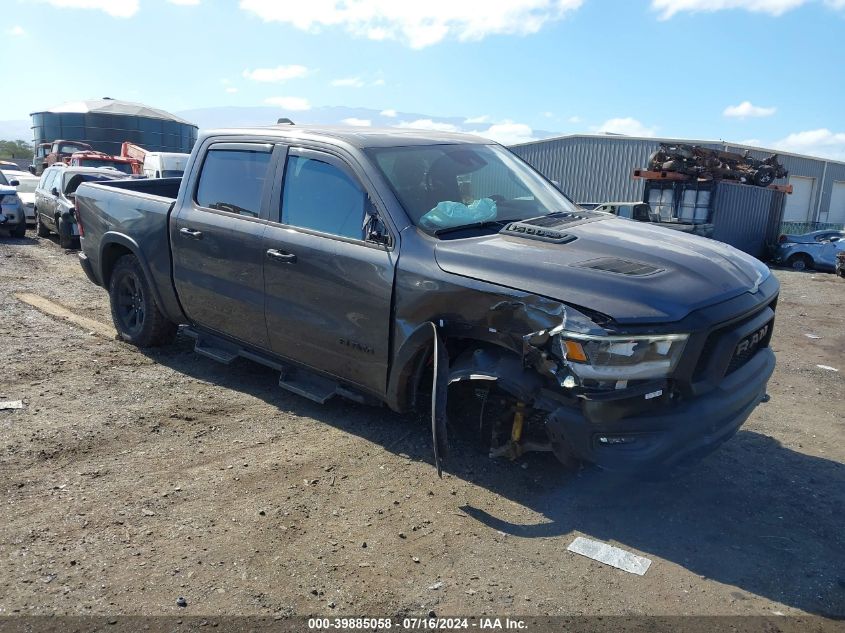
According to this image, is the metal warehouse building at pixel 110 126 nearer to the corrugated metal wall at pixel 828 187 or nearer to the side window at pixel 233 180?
the corrugated metal wall at pixel 828 187

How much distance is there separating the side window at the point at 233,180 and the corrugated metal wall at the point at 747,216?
57.8ft

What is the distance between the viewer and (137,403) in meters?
5.17

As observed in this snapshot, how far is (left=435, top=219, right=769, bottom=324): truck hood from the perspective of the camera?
3.26 meters

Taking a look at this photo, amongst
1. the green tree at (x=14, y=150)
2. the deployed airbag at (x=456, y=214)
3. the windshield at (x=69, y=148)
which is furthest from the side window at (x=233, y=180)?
the green tree at (x=14, y=150)

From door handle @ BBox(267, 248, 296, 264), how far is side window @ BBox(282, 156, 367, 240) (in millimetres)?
208

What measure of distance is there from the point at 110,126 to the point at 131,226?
46.4 meters

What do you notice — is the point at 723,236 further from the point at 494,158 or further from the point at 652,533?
the point at 652,533

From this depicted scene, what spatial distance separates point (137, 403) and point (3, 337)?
8.00 ft

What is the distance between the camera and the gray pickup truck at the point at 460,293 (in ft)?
10.8

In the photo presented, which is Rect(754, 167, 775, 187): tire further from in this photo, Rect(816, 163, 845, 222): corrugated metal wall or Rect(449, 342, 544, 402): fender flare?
Rect(449, 342, 544, 402): fender flare

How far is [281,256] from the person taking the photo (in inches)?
177

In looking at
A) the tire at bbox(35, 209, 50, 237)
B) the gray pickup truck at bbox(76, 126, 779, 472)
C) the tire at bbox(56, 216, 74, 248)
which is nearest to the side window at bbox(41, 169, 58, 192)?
the tire at bbox(35, 209, 50, 237)

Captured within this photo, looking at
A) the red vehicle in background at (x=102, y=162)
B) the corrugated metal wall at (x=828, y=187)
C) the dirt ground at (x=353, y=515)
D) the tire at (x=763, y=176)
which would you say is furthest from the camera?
the corrugated metal wall at (x=828, y=187)

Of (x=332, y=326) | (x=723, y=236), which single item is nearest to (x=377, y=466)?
(x=332, y=326)
